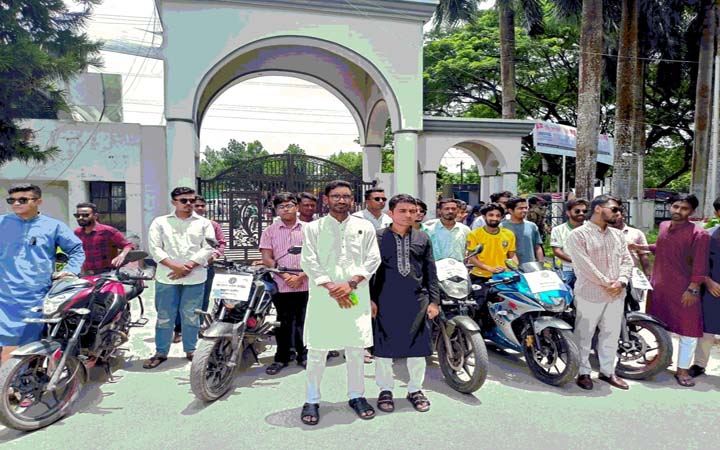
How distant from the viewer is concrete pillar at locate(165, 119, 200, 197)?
9.50m

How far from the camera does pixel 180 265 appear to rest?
4.47 meters

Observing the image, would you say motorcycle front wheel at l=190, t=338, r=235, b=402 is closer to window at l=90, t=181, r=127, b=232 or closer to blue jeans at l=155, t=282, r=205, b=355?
blue jeans at l=155, t=282, r=205, b=355

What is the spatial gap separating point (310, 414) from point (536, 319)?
201cm

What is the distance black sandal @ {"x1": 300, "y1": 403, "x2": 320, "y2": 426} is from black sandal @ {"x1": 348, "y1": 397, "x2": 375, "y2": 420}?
26 cm

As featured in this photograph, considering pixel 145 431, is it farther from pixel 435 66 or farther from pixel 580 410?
pixel 435 66

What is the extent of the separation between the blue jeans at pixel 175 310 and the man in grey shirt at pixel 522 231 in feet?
A: 10.8

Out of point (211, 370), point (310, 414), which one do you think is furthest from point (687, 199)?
point (211, 370)

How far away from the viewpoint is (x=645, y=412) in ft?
11.7

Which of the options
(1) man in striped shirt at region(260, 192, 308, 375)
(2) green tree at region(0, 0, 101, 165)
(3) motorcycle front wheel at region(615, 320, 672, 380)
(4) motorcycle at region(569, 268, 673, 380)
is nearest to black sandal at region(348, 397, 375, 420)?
(1) man in striped shirt at region(260, 192, 308, 375)

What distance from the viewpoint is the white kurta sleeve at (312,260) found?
3408mm

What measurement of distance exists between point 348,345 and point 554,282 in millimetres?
1911

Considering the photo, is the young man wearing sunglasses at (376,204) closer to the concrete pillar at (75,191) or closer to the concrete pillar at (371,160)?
the concrete pillar at (75,191)

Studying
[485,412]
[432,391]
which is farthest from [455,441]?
[432,391]

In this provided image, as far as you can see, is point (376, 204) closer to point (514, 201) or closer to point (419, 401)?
point (514, 201)
